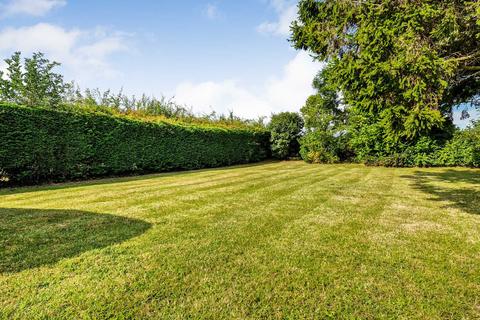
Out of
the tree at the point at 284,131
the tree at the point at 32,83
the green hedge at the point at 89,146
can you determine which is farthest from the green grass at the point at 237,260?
the tree at the point at 284,131

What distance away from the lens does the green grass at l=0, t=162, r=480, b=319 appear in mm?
2176

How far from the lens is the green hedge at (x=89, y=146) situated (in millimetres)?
8820

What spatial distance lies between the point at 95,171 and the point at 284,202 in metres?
9.05

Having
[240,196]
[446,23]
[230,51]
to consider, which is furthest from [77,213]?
[230,51]

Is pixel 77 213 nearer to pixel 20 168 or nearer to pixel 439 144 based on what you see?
pixel 20 168

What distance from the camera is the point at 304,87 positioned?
22234 mm

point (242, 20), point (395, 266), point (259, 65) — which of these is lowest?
point (395, 266)

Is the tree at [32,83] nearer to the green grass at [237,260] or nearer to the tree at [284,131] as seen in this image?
the green grass at [237,260]

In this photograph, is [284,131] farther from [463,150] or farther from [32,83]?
[32,83]

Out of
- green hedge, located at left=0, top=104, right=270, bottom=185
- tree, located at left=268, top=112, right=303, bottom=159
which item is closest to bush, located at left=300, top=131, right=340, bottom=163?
tree, located at left=268, top=112, right=303, bottom=159

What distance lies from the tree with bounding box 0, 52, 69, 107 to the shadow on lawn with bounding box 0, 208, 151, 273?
10973 millimetres

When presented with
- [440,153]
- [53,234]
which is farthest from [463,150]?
[53,234]

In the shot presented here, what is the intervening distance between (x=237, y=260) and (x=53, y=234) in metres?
2.84

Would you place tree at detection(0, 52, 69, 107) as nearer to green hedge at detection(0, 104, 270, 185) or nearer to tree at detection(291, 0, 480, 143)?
green hedge at detection(0, 104, 270, 185)
